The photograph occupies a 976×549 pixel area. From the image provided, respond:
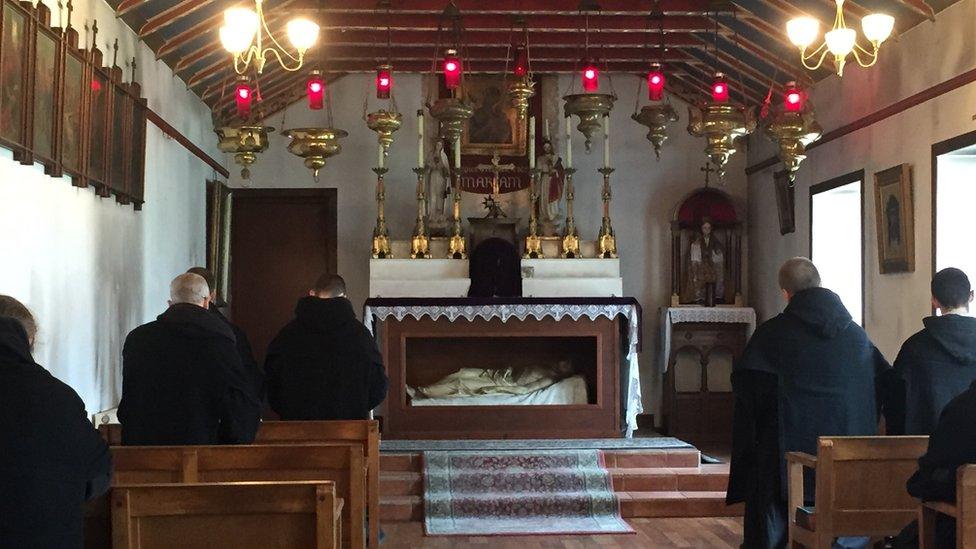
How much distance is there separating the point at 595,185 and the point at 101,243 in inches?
261

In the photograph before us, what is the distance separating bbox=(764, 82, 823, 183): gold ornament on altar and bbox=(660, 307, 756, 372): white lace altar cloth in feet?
11.9

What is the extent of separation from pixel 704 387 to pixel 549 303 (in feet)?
9.58

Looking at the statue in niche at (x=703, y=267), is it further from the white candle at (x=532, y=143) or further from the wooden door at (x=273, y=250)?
the wooden door at (x=273, y=250)

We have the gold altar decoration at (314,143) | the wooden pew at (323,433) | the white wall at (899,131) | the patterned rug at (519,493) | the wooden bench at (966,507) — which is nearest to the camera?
the wooden bench at (966,507)

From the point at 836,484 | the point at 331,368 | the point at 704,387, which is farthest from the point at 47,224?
the point at 704,387

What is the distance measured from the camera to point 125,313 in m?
8.70

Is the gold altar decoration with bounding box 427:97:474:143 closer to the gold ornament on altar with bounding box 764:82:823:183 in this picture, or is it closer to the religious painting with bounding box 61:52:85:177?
the gold ornament on altar with bounding box 764:82:823:183

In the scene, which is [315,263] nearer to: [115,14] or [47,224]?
[115,14]

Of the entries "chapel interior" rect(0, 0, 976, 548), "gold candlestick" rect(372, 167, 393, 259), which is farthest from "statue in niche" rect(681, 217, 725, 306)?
"gold candlestick" rect(372, 167, 393, 259)

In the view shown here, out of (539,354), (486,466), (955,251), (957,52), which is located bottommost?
(486,466)

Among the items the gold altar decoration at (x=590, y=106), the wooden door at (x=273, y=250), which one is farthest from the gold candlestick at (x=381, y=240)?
the gold altar decoration at (x=590, y=106)

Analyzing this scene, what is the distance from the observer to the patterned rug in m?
8.50

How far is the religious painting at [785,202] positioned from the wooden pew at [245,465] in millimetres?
7736

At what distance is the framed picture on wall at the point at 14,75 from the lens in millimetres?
5734
